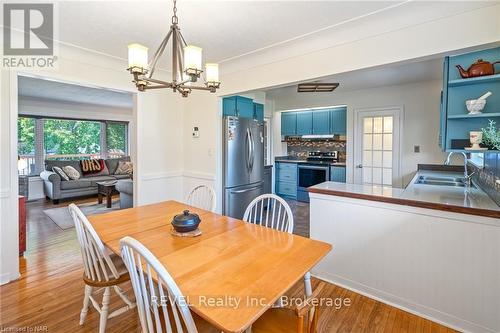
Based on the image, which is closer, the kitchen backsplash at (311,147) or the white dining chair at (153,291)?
the white dining chair at (153,291)

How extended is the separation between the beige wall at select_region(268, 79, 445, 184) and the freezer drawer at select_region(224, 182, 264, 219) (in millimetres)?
2189

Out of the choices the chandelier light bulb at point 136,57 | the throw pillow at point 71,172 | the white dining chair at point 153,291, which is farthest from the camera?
the throw pillow at point 71,172

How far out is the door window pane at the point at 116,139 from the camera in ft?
24.9

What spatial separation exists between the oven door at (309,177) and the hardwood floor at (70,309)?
3.39 meters

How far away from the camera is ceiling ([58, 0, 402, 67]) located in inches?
76.9

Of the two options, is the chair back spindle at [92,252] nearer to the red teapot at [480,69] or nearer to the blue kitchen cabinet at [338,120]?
the red teapot at [480,69]

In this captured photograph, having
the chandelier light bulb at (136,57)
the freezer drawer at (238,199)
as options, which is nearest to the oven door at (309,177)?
the freezer drawer at (238,199)

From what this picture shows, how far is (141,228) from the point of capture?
6.08 feet

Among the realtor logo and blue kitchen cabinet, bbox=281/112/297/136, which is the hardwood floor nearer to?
the realtor logo

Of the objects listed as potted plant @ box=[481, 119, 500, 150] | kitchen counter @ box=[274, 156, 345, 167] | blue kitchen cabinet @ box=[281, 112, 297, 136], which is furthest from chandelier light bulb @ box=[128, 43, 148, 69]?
blue kitchen cabinet @ box=[281, 112, 297, 136]

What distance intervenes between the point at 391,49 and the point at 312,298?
6.84 feet

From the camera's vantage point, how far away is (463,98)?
6.79 ft

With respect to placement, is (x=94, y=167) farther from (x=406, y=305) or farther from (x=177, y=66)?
(x=406, y=305)

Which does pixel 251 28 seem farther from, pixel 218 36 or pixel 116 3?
pixel 116 3
